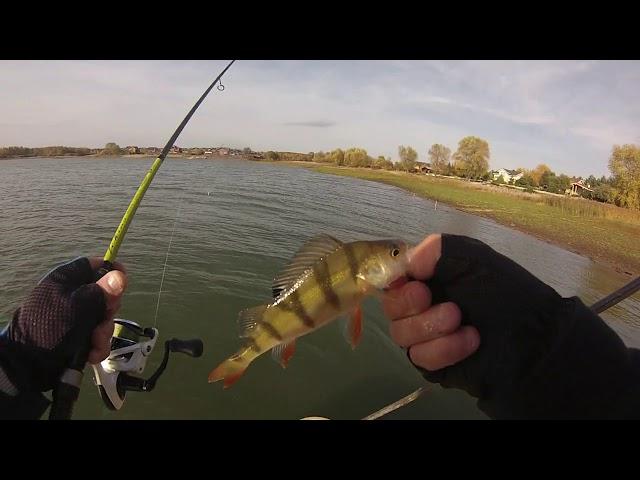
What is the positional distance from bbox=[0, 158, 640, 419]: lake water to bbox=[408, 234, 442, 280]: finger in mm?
4145

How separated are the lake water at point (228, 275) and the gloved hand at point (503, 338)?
4037 millimetres

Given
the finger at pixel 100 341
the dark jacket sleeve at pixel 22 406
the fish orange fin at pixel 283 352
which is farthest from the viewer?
the fish orange fin at pixel 283 352

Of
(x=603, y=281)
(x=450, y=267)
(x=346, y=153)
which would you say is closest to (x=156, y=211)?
(x=450, y=267)

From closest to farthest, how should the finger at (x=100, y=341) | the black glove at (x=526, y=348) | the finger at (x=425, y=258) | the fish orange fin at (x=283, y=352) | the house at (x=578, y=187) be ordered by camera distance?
1. the black glove at (x=526, y=348)
2. the finger at (x=425, y=258)
3. the finger at (x=100, y=341)
4. the fish orange fin at (x=283, y=352)
5. the house at (x=578, y=187)

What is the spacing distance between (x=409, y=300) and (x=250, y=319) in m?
1.11

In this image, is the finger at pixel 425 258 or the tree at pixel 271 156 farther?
the tree at pixel 271 156

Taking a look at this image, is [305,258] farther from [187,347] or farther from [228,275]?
[228,275]

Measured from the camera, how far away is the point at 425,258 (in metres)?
1.80

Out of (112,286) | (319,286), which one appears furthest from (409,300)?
(112,286)

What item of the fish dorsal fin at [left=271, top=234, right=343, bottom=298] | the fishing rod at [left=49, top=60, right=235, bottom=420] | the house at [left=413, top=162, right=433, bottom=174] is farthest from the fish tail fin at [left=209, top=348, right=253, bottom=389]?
the house at [left=413, top=162, right=433, bottom=174]

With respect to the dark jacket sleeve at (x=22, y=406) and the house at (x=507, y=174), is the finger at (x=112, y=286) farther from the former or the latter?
the house at (x=507, y=174)

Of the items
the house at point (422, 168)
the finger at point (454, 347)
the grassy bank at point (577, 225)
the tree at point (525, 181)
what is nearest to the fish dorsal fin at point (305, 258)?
the finger at point (454, 347)

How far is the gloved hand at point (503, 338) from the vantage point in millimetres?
1480
